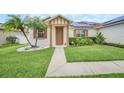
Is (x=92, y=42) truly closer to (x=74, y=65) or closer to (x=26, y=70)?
(x=74, y=65)

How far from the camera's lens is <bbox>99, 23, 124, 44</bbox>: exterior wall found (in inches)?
397

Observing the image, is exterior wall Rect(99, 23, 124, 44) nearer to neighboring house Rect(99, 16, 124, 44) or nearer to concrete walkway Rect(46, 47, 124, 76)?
neighboring house Rect(99, 16, 124, 44)

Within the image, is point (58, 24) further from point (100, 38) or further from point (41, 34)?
point (100, 38)

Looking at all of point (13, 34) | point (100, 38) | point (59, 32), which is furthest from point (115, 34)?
point (13, 34)

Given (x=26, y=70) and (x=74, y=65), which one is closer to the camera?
(x=26, y=70)

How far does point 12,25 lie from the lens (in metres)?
9.87

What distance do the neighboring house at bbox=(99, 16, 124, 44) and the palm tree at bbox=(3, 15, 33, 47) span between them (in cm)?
448

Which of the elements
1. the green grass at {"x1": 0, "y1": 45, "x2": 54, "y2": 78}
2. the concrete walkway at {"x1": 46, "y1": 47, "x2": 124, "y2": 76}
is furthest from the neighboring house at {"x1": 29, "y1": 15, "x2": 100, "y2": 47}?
the concrete walkway at {"x1": 46, "y1": 47, "x2": 124, "y2": 76}

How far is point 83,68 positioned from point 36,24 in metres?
5.81

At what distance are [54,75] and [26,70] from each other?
105cm
